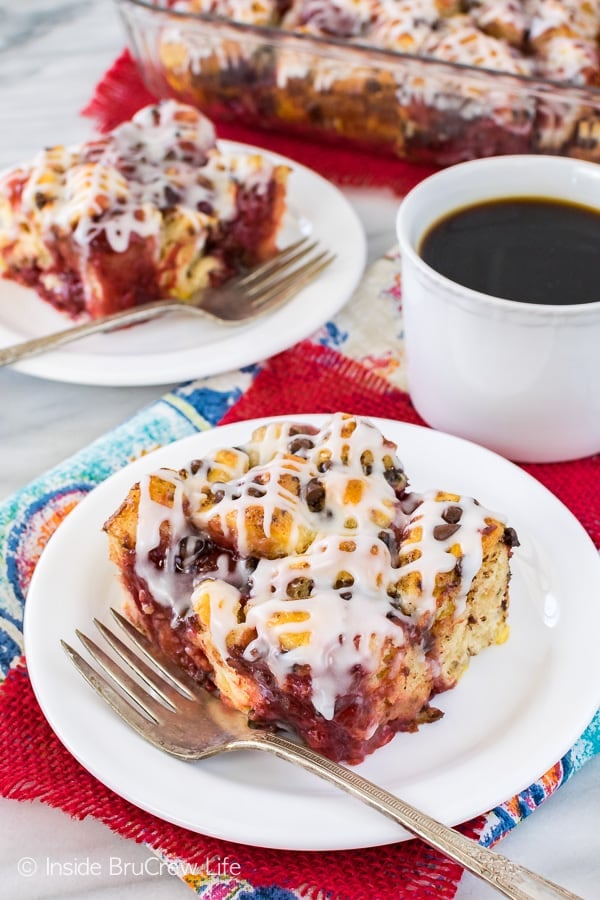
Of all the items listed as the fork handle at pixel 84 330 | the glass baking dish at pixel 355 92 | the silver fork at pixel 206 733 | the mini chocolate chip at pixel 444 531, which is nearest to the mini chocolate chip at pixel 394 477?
the mini chocolate chip at pixel 444 531

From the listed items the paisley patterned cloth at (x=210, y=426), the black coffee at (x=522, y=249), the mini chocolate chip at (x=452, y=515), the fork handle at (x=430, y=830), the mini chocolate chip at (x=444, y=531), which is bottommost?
the paisley patterned cloth at (x=210, y=426)

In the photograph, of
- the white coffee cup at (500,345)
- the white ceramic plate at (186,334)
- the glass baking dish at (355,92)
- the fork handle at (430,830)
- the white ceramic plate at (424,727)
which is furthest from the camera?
the glass baking dish at (355,92)

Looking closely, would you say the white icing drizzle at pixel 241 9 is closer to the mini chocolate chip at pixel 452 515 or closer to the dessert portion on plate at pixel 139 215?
the dessert portion on plate at pixel 139 215

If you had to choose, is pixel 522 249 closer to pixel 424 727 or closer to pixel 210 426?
pixel 210 426

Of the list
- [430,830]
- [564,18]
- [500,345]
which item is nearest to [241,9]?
[564,18]

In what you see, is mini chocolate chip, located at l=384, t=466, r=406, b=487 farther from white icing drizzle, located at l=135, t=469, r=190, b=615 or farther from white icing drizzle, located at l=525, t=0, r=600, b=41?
white icing drizzle, located at l=525, t=0, r=600, b=41

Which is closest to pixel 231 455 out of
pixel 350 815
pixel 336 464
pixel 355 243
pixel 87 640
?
pixel 336 464
